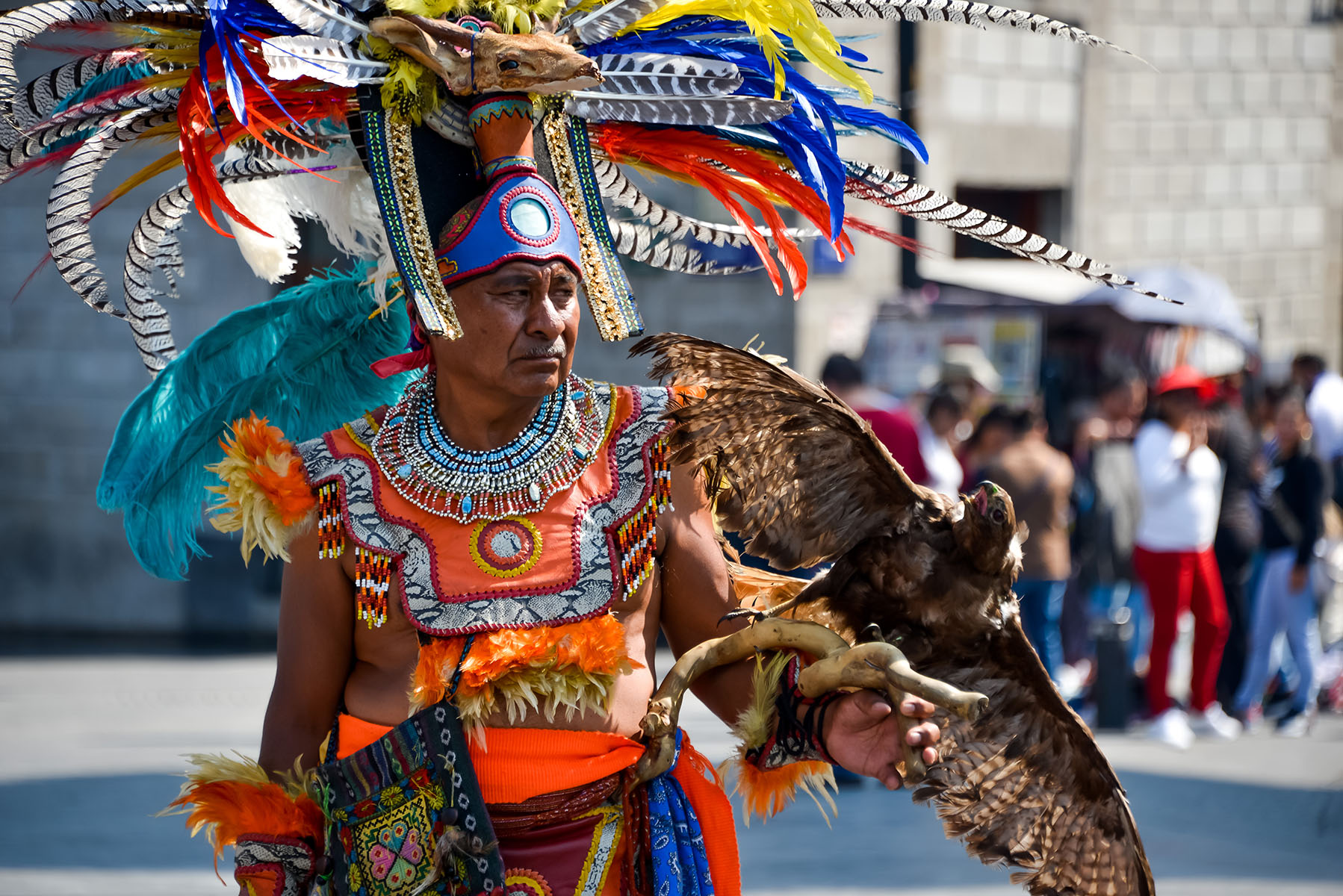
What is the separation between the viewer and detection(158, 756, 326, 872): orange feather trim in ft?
7.77

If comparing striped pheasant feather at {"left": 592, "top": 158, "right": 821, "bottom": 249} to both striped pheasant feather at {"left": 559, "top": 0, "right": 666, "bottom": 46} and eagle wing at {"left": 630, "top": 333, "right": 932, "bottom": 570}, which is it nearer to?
striped pheasant feather at {"left": 559, "top": 0, "right": 666, "bottom": 46}

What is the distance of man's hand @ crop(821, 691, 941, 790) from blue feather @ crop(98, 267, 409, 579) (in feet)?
3.54

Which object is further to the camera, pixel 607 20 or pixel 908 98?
pixel 908 98

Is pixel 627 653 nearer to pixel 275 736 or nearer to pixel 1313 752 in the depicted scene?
pixel 275 736

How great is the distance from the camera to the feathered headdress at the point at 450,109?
7.39ft

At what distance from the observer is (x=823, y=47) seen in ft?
7.49

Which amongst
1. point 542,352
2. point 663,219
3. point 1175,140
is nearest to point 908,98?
point 1175,140

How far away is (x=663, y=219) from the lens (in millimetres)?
2754

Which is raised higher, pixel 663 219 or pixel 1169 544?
pixel 663 219

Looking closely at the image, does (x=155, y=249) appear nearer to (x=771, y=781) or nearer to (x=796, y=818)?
(x=771, y=781)

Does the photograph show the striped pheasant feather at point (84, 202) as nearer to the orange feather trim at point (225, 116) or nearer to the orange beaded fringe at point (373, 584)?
the orange feather trim at point (225, 116)

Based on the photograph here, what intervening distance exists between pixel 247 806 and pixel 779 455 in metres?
1.01

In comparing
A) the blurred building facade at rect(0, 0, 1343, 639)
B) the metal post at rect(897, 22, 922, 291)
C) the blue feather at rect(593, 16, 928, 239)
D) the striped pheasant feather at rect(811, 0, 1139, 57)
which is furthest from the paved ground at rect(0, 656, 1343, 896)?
the metal post at rect(897, 22, 922, 291)

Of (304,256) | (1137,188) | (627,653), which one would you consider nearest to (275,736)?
(627,653)
